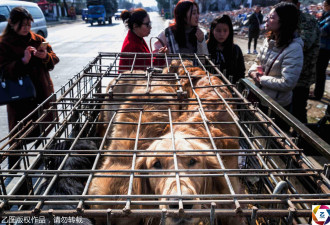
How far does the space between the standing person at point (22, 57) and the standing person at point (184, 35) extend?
5.67 ft

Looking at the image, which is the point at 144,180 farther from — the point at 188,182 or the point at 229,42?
the point at 229,42

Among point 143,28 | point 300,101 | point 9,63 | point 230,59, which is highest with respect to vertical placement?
point 143,28

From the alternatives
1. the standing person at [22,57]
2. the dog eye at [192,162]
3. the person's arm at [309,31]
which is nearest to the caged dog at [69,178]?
the dog eye at [192,162]

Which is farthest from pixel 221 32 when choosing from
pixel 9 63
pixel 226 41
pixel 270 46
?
pixel 9 63

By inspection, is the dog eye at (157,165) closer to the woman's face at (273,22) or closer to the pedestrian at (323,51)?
the woman's face at (273,22)

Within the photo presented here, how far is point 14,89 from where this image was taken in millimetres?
3326

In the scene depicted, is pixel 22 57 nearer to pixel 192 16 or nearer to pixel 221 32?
pixel 192 16

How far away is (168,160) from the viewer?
179 centimetres

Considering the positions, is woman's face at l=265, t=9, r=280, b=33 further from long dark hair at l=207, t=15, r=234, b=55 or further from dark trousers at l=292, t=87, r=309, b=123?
dark trousers at l=292, t=87, r=309, b=123

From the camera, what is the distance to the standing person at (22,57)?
3.24m

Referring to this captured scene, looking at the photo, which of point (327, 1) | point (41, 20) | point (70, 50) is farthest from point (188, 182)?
point (41, 20)

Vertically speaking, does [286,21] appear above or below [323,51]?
above

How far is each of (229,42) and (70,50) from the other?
1167 centimetres

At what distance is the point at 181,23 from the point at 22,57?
7.70ft
